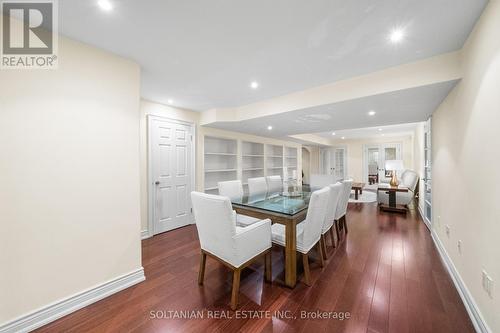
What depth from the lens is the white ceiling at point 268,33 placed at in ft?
4.47

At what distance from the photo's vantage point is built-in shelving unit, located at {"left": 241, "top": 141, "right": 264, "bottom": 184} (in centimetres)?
566

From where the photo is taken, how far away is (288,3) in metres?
1.33

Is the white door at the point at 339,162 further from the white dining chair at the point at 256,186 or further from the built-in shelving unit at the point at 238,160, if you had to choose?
the white dining chair at the point at 256,186

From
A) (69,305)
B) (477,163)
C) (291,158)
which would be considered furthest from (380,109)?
(291,158)

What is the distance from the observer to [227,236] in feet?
5.48

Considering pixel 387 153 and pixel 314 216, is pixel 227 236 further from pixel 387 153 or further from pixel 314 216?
pixel 387 153

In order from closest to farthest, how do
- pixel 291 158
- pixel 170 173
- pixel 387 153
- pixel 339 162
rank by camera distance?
1. pixel 170 173
2. pixel 291 158
3. pixel 387 153
4. pixel 339 162

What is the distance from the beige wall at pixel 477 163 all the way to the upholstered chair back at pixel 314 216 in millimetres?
1128

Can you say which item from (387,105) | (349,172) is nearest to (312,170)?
(349,172)

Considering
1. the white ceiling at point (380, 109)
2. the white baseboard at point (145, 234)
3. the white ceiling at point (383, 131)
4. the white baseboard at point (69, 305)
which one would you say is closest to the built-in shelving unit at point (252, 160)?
the white ceiling at point (380, 109)

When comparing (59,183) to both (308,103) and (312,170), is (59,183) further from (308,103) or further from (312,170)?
(312,170)

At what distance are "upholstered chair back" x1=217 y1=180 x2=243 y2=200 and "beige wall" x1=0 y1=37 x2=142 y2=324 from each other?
1.32 m

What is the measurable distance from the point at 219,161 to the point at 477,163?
14.3 ft

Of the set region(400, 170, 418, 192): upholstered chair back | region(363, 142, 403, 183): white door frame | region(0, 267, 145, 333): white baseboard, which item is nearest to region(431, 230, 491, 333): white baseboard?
region(0, 267, 145, 333): white baseboard
